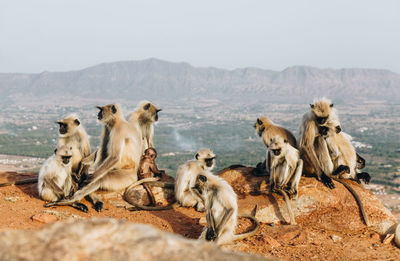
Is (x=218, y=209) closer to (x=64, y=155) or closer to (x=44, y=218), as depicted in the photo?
(x=44, y=218)

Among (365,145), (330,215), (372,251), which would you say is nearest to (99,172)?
(330,215)

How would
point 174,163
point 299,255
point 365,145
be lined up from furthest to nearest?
point 365,145 < point 174,163 < point 299,255

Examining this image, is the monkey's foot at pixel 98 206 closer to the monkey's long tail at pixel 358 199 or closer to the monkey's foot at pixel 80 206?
the monkey's foot at pixel 80 206

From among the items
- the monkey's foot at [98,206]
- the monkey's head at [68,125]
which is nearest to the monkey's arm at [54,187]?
the monkey's foot at [98,206]

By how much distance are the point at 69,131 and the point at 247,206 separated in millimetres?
4030

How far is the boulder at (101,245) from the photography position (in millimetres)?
1632

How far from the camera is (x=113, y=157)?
781cm

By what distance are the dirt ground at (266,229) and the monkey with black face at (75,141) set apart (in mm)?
835

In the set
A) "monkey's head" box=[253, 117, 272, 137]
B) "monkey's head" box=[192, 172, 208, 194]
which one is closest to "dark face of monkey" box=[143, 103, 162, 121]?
"monkey's head" box=[253, 117, 272, 137]

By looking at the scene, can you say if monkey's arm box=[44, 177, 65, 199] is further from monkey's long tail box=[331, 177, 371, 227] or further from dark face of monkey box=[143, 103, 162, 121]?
monkey's long tail box=[331, 177, 371, 227]

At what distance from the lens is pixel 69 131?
8.15 metres

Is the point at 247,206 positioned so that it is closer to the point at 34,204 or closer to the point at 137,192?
the point at 137,192

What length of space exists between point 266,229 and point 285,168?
4.21ft

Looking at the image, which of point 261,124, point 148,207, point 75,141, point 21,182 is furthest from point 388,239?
point 21,182
